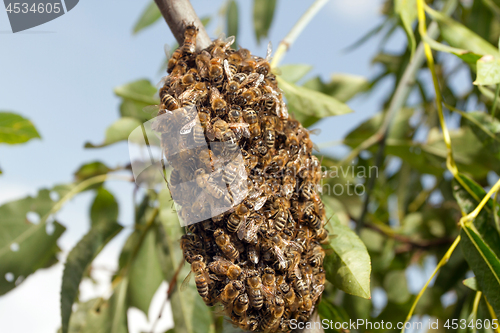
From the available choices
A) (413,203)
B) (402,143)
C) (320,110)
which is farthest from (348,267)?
(413,203)

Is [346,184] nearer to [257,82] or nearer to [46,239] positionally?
[257,82]

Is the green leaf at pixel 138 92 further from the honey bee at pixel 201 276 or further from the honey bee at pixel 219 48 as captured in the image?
the honey bee at pixel 201 276

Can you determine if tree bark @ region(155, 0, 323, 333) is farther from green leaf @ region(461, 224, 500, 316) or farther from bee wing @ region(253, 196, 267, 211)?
green leaf @ region(461, 224, 500, 316)

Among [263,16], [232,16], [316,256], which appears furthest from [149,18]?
[316,256]

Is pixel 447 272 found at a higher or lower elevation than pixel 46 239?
lower

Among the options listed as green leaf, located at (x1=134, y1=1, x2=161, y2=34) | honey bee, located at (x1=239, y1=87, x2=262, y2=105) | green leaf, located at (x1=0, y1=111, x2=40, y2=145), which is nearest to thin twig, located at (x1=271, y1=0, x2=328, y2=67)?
honey bee, located at (x1=239, y1=87, x2=262, y2=105)

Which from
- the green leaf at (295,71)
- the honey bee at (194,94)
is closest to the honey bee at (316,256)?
the honey bee at (194,94)
